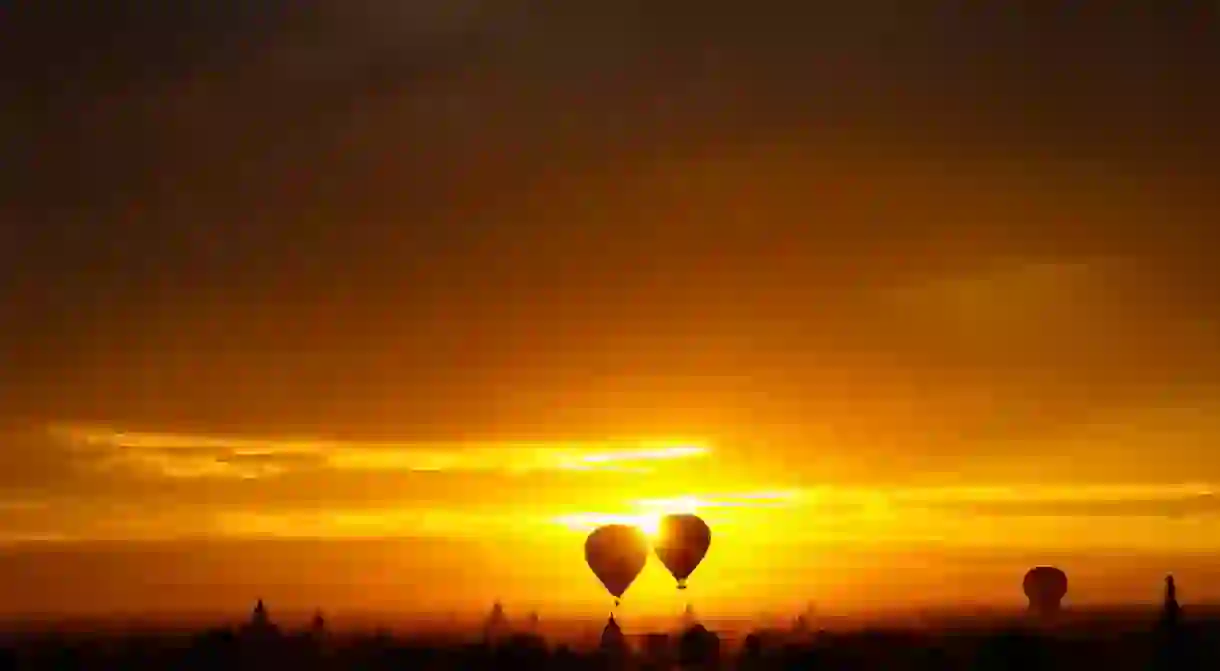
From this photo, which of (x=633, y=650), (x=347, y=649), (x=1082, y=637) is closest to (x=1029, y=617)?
(x=1082, y=637)

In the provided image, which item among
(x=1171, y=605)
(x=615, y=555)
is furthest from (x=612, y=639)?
(x=1171, y=605)

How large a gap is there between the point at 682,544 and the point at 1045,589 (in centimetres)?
5003

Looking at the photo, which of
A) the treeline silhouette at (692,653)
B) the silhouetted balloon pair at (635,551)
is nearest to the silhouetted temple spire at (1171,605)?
the treeline silhouette at (692,653)

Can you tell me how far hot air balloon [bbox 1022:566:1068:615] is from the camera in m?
163

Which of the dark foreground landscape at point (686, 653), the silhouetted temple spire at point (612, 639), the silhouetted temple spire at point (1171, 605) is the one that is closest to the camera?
the silhouetted temple spire at point (1171, 605)

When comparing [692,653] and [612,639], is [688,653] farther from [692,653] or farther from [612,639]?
[612,639]

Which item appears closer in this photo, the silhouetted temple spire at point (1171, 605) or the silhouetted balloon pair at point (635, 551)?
the silhouetted temple spire at point (1171, 605)

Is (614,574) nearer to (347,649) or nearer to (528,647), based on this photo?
(528,647)

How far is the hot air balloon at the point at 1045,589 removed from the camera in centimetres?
16312

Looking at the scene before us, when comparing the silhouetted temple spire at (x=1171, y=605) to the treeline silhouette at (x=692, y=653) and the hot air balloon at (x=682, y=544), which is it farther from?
the hot air balloon at (x=682, y=544)

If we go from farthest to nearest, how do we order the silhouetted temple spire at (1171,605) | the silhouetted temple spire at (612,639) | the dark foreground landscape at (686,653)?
the silhouetted temple spire at (612,639)
the dark foreground landscape at (686,653)
the silhouetted temple spire at (1171,605)

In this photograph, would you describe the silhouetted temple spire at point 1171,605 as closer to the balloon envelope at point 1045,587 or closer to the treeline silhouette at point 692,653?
the treeline silhouette at point 692,653

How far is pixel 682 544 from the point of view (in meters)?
132

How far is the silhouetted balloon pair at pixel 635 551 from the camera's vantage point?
5128 inches
